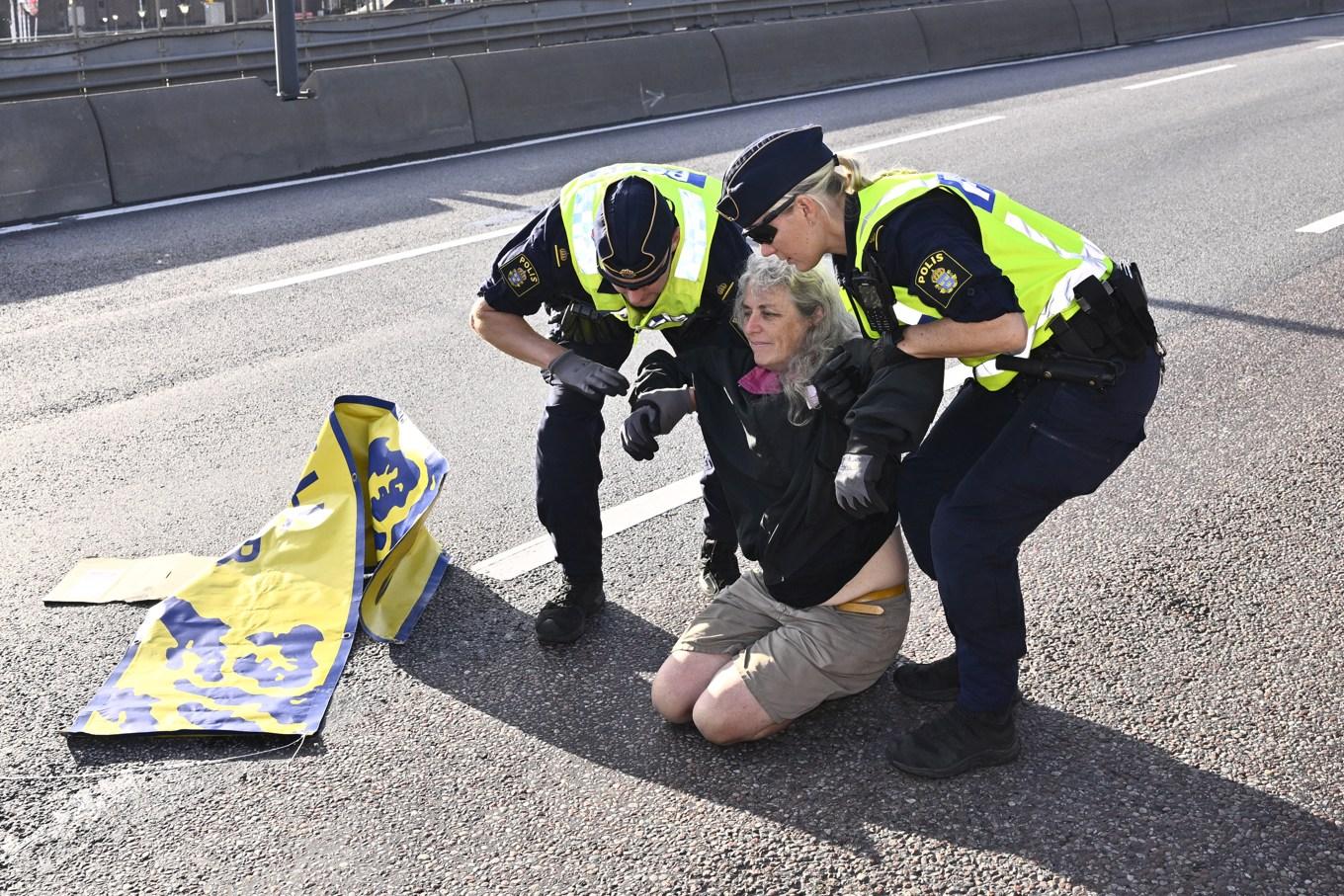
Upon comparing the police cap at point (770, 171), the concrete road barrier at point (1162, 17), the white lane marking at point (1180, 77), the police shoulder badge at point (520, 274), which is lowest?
the police shoulder badge at point (520, 274)

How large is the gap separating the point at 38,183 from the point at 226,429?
16.9 ft

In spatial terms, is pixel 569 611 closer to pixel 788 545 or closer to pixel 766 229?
pixel 788 545

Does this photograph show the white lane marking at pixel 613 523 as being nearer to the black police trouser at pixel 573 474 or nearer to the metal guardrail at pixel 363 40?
the black police trouser at pixel 573 474

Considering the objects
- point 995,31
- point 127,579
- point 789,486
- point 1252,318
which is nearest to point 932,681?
point 789,486

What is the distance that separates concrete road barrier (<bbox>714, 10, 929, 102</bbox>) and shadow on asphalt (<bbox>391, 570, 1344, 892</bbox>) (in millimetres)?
11366

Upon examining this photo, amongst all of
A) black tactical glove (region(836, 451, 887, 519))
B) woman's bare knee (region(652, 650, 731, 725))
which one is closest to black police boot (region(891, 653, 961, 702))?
woman's bare knee (region(652, 650, 731, 725))

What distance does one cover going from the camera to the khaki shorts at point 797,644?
3625 millimetres

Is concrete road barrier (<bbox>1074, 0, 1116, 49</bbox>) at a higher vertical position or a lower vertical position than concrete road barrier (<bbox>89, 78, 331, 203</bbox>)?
higher

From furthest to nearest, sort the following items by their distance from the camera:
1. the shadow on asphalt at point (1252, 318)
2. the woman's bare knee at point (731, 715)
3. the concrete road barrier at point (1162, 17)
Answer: the concrete road barrier at point (1162, 17) → the shadow on asphalt at point (1252, 318) → the woman's bare knee at point (731, 715)

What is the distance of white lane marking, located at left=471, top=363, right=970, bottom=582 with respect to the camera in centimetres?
471

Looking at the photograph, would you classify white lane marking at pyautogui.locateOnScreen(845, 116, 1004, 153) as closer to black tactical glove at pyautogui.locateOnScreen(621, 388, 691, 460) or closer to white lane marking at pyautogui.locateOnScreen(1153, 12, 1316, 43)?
black tactical glove at pyautogui.locateOnScreen(621, 388, 691, 460)

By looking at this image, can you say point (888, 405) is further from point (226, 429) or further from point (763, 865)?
point (226, 429)

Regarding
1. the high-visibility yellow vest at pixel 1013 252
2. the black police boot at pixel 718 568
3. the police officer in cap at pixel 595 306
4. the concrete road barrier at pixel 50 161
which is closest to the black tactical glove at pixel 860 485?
the high-visibility yellow vest at pixel 1013 252

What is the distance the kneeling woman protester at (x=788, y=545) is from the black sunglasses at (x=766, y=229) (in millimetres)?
307
